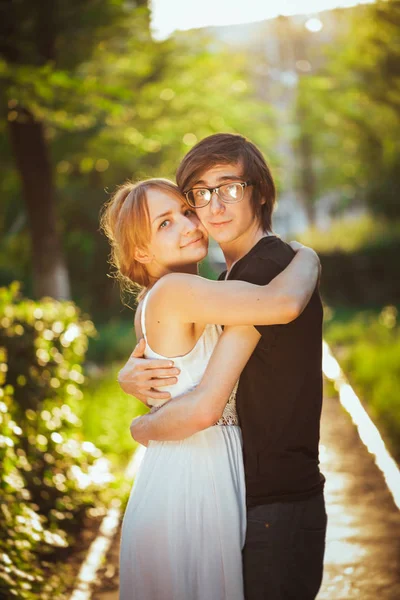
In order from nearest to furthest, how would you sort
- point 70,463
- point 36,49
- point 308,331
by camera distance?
point 308,331 → point 70,463 → point 36,49

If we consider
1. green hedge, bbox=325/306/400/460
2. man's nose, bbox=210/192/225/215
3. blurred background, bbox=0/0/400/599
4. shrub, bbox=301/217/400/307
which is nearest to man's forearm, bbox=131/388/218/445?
man's nose, bbox=210/192/225/215

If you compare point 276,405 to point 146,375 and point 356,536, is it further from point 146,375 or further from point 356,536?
point 356,536

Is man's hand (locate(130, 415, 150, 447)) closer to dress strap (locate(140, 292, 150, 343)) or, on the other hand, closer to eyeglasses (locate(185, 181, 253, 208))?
dress strap (locate(140, 292, 150, 343))

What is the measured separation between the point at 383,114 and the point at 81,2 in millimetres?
7385

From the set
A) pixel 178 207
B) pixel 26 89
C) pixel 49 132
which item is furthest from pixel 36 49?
pixel 178 207

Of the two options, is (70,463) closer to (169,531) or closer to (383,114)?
(169,531)

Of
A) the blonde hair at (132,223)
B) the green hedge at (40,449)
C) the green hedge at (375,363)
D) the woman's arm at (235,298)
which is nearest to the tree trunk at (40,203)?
the green hedge at (40,449)

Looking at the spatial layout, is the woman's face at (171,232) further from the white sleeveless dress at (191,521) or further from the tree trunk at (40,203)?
the tree trunk at (40,203)

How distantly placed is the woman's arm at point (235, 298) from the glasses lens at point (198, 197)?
376 millimetres

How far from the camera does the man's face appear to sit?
3.19 m

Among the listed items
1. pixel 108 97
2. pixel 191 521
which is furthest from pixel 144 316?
Result: pixel 108 97

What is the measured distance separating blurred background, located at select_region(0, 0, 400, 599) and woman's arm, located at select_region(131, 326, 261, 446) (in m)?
1.96

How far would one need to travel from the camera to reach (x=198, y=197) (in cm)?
328

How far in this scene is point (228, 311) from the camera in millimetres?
2900
